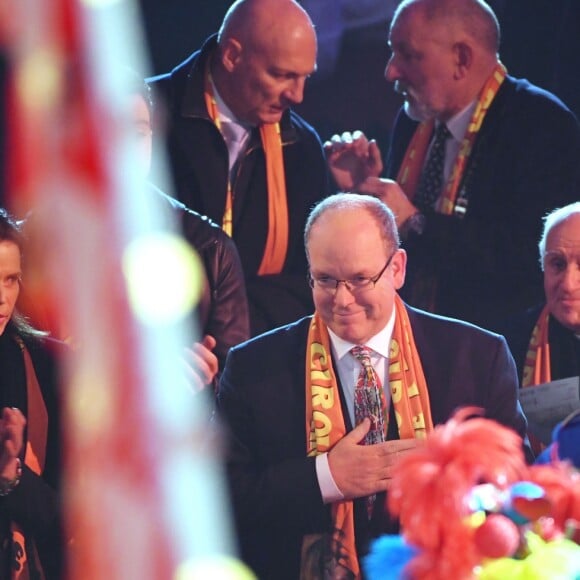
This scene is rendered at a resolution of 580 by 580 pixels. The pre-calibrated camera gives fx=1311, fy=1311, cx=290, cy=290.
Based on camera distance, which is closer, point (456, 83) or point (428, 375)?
point (428, 375)

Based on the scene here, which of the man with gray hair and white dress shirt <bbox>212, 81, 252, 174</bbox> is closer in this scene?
the man with gray hair

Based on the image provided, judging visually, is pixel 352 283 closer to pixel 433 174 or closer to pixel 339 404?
pixel 339 404

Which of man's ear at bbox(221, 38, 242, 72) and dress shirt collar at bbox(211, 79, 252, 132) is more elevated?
man's ear at bbox(221, 38, 242, 72)

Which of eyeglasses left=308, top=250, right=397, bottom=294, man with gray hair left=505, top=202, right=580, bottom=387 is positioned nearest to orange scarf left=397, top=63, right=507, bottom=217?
man with gray hair left=505, top=202, right=580, bottom=387

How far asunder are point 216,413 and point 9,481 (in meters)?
0.45

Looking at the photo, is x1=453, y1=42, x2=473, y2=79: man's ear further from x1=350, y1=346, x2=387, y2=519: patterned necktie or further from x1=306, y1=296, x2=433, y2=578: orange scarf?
x1=350, y1=346, x2=387, y2=519: patterned necktie

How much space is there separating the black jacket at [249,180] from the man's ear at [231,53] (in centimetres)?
7

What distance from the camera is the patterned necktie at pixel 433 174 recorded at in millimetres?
3711

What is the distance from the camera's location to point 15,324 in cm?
287

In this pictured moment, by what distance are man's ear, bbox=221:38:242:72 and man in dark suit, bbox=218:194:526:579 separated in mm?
907

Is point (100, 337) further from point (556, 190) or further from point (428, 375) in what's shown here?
point (556, 190)

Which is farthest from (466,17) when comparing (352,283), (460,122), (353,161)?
(352,283)

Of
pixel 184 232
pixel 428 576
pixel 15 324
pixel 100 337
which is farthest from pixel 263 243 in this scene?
pixel 428 576

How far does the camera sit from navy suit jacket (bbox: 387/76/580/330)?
3543 mm
